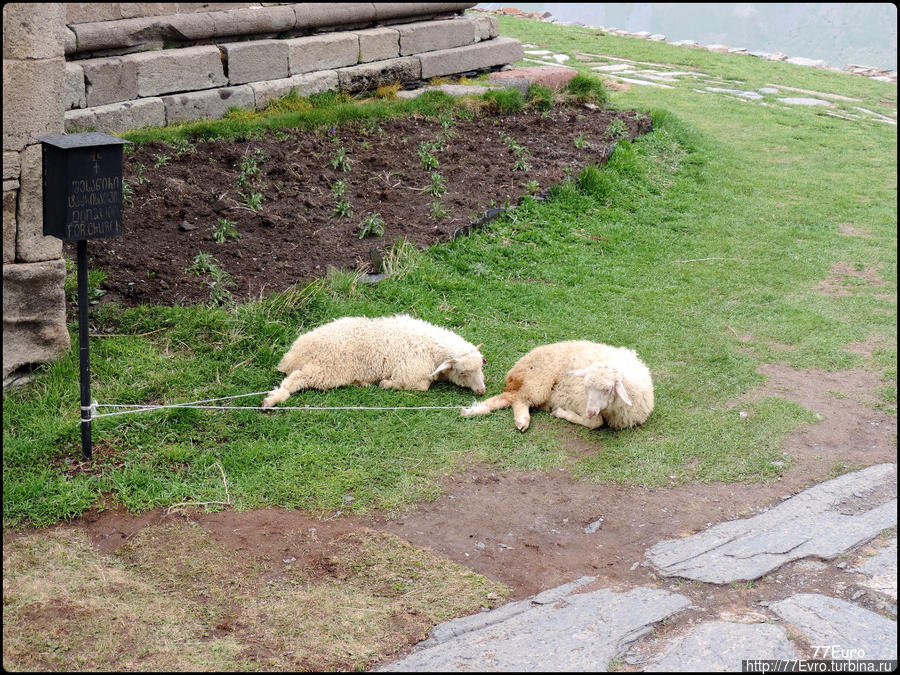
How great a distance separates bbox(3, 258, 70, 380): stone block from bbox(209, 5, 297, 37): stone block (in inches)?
262

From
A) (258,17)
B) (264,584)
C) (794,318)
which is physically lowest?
(264,584)

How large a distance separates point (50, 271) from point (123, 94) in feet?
17.6

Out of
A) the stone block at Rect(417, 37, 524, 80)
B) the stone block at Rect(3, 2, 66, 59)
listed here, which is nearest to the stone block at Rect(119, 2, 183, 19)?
the stone block at Rect(417, 37, 524, 80)

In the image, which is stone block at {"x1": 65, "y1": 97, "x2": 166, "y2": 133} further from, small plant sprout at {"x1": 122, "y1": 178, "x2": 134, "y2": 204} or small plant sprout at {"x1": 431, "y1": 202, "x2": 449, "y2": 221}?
small plant sprout at {"x1": 431, "y1": 202, "x2": 449, "y2": 221}

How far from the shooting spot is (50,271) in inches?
251

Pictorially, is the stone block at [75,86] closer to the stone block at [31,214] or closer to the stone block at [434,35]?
the stone block at [31,214]

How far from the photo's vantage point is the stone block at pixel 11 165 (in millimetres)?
5977

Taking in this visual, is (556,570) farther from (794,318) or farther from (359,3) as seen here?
(359,3)

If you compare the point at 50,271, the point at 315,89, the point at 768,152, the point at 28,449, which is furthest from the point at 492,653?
the point at 768,152

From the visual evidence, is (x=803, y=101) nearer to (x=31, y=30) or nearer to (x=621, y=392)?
(x=621, y=392)

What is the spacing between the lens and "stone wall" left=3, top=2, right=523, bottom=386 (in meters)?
6.04

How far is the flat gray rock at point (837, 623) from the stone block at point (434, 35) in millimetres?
11968

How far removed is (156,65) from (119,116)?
959 millimetres

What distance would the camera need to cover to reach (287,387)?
652cm
